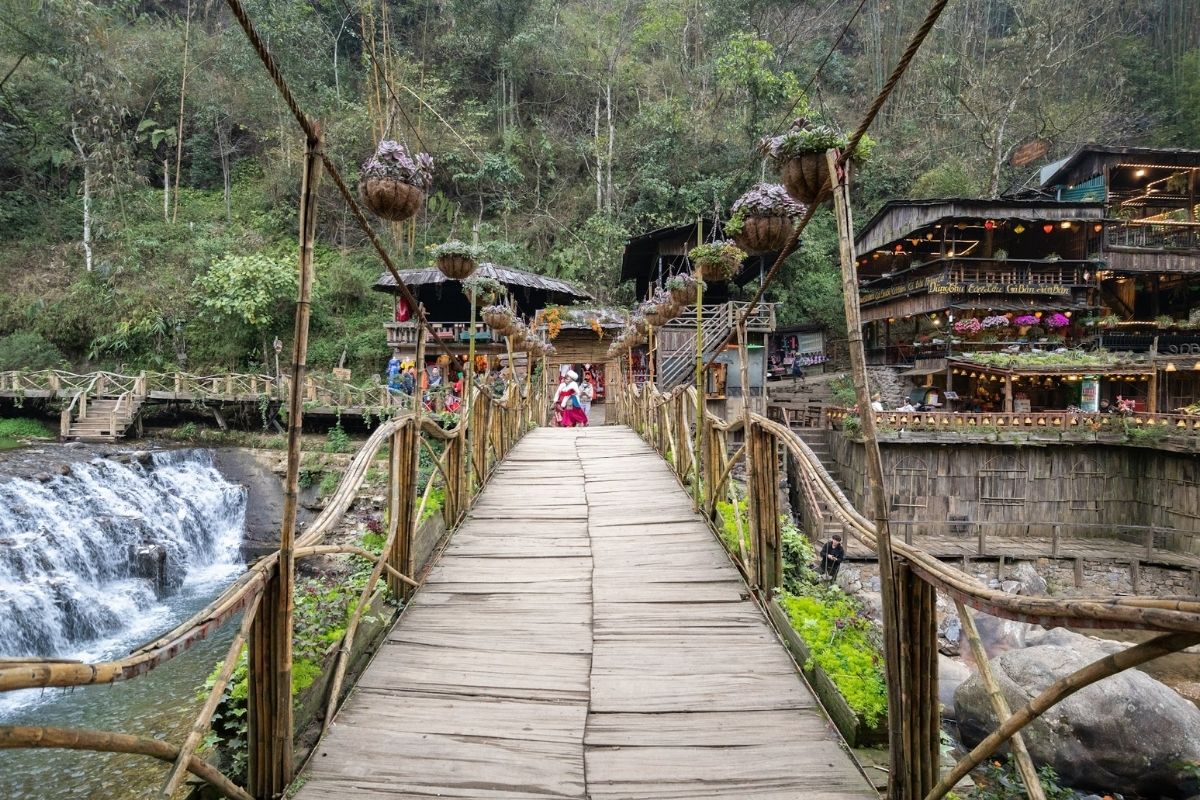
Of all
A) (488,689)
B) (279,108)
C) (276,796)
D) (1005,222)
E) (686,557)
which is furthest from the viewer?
(279,108)

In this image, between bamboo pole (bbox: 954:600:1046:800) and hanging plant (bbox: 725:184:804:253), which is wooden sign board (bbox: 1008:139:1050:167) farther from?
bamboo pole (bbox: 954:600:1046:800)

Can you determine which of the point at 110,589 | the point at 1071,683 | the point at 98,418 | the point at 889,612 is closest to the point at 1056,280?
the point at 889,612

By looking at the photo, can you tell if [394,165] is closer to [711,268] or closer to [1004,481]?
[711,268]

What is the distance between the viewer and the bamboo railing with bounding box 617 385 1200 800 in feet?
3.75

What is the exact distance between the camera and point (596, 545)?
15.0ft

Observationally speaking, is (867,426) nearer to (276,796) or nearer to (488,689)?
(488,689)

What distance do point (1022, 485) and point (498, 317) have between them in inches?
570

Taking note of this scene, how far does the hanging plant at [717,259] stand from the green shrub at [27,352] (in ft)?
76.4

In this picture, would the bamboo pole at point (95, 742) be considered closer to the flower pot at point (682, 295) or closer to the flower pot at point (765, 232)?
the flower pot at point (765, 232)

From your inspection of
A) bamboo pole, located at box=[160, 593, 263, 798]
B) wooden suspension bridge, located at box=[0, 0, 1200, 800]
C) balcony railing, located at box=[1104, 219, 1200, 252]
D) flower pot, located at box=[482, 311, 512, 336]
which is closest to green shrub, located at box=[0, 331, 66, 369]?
flower pot, located at box=[482, 311, 512, 336]

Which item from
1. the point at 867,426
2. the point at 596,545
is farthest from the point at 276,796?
the point at 596,545

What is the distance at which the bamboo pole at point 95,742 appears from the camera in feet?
3.59

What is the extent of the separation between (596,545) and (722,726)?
2236mm

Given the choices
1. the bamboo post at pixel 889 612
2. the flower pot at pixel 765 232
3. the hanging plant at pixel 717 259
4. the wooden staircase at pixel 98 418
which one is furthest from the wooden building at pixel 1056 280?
the wooden staircase at pixel 98 418
